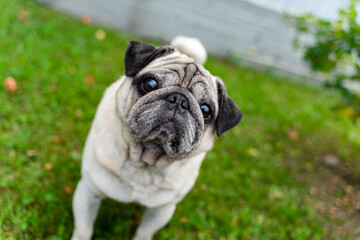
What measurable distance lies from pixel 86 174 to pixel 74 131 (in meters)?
1.58

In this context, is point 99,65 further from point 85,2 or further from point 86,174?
point 86,174

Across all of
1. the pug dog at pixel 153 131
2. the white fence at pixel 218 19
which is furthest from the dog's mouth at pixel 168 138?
the white fence at pixel 218 19

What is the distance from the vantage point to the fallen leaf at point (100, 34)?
6.14 metres

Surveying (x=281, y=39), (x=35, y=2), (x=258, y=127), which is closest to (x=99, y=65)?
(x=35, y=2)

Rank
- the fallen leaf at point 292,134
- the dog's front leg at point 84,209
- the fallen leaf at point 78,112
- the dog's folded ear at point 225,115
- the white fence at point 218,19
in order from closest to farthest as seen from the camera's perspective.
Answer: the dog's folded ear at point 225,115 → the dog's front leg at point 84,209 → the fallen leaf at point 78,112 → the fallen leaf at point 292,134 → the white fence at point 218,19

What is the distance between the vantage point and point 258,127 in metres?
5.55

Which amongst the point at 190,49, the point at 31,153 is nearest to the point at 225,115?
the point at 190,49

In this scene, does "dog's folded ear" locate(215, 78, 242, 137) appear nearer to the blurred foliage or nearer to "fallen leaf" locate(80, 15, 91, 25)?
the blurred foliage

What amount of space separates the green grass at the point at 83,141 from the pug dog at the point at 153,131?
63 centimetres

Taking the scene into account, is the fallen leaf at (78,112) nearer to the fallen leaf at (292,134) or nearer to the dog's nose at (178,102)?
the dog's nose at (178,102)

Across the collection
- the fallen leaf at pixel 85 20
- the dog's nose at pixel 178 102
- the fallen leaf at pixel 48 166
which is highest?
the dog's nose at pixel 178 102

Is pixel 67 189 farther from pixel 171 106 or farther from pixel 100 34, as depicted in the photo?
pixel 100 34

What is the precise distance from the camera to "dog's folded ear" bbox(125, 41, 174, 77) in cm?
232

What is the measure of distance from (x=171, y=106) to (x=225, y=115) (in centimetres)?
51
